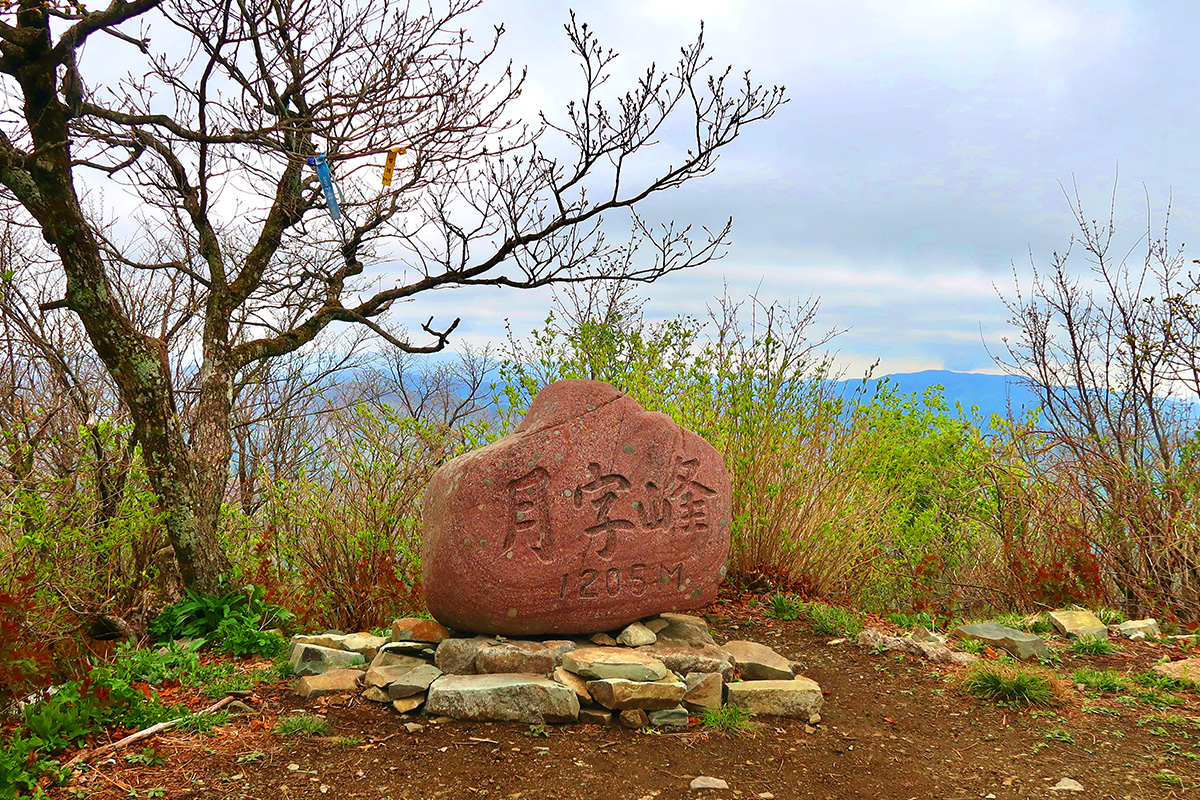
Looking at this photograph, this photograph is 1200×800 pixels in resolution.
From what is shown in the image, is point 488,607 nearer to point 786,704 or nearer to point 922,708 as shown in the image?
point 786,704

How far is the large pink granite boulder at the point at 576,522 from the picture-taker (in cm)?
493

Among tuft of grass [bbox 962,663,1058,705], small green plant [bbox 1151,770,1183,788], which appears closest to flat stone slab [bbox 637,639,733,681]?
tuft of grass [bbox 962,663,1058,705]

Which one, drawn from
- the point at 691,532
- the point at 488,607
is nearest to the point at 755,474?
the point at 691,532

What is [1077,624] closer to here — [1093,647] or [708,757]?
[1093,647]

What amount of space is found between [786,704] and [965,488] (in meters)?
6.62

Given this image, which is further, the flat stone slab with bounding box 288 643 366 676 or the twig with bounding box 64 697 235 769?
the flat stone slab with bounding box 288 643 366 676

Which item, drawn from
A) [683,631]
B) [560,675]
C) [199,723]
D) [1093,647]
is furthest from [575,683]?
[1093,647]

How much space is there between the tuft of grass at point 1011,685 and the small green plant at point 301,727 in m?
4.11

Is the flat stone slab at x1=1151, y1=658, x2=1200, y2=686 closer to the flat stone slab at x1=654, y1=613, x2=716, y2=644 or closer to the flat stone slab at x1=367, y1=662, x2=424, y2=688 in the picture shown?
the flat stone slab at x1=654, y1=613, x2=716, y2=644

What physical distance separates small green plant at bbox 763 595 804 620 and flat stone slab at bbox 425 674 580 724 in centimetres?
280

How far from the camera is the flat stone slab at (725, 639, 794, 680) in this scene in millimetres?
5219

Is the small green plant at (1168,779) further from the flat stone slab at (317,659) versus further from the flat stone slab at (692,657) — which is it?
the flat stone slab at (317,659)

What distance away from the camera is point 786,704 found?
4871mm

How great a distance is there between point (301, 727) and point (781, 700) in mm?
2836
